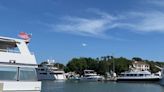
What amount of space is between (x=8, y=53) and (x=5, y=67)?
3.03 ft

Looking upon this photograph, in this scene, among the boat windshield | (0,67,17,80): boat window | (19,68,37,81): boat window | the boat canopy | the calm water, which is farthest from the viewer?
the calm water

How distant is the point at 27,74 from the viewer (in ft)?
78.4

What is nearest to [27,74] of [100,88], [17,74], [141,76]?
[17,74]

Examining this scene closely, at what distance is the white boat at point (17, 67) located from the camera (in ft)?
74.0

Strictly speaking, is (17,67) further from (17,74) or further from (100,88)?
(100,88)

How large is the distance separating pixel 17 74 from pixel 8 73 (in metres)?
0.64

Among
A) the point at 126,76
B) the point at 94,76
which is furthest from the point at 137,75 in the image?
the point at 94,76

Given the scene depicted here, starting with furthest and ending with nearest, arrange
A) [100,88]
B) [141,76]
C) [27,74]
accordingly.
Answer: [141,76], [100,88], [27,74]

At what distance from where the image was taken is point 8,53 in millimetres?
22922

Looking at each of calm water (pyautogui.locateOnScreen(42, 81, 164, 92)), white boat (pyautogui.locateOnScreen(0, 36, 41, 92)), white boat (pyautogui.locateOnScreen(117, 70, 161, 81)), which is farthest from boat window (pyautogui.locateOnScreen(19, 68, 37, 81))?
white boat (pyautogui.locateOnScreen(117, 70, 161, 81))

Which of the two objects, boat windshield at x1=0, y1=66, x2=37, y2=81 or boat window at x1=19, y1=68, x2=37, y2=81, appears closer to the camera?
boat windshield at x1=0, y1=66, x2=37, y2=81

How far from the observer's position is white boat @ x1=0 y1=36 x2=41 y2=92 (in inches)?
888

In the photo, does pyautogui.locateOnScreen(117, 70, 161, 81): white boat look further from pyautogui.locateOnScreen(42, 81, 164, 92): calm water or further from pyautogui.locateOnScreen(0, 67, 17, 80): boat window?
pyautogui.locateOnScreen(0, 67, 17, 80): boat window

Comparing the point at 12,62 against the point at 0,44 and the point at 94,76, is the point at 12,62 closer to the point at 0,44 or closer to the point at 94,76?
the point at 0,44
